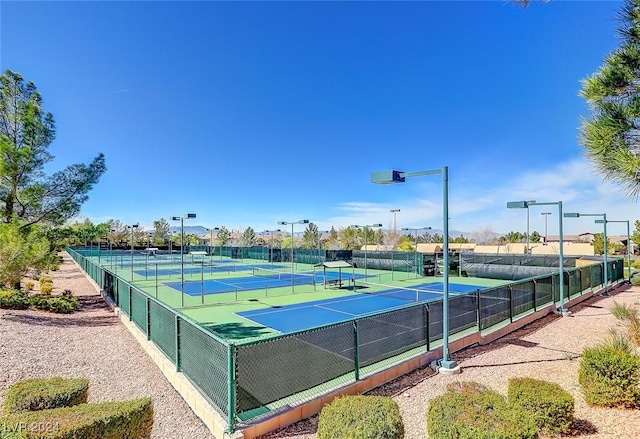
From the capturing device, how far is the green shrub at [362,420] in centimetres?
357

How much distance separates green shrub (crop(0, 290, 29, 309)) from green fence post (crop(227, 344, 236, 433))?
1152cm

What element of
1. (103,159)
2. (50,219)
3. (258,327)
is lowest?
(258,327)

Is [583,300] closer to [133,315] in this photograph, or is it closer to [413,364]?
[413,364]

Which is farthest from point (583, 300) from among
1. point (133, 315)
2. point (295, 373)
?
point (133, 315)

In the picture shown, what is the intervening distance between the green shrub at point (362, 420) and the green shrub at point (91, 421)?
77.5 inches

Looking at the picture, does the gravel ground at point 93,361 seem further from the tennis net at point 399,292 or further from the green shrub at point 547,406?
the tennis net at point 399,292

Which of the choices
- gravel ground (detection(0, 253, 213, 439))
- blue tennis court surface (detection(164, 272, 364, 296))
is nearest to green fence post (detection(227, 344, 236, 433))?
gravel ground (detection(0, 253, 213, 439))

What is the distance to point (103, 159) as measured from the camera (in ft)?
53.7

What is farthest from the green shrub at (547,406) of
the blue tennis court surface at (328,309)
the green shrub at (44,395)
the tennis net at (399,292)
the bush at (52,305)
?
the bush at (52,305)

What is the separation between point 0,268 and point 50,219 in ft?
16.1

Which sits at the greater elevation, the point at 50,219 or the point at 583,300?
the point at 50,219

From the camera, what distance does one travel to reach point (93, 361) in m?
8.01

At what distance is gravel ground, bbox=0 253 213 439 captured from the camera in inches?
217

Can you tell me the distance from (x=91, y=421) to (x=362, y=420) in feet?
8.75
